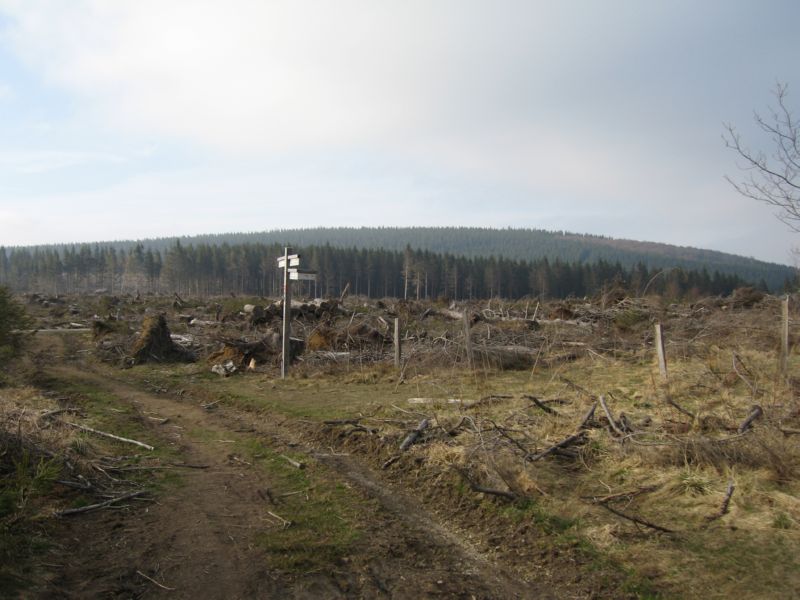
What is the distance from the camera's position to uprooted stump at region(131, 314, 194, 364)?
15.7 metres

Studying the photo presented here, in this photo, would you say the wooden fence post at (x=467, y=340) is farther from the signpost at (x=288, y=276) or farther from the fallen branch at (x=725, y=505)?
the fallen branch at (x=725, y=505)

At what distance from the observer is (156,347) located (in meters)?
16.1

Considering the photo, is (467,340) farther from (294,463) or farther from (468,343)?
(294,463)

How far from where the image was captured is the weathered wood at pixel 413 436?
670 cm

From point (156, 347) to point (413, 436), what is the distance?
12060mm

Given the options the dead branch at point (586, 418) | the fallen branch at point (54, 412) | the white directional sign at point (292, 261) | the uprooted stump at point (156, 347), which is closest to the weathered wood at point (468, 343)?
the white directional sign at point (292, 261)

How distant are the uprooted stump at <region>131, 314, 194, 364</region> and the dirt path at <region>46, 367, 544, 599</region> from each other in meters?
11.1

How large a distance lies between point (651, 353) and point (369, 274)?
86.7 m

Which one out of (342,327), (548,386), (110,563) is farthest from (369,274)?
(110,563)

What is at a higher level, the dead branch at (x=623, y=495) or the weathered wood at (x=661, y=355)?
the weathered wood at (x=661, y=355)

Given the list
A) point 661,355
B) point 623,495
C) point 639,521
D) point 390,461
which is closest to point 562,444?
point 623,495

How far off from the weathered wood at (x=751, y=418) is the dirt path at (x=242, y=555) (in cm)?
391

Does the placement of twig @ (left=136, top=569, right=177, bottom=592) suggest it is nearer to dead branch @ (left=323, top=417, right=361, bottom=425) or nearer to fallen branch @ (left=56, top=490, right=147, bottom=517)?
fallen branch @ (left=56, top=490, right=147, bottom=517)

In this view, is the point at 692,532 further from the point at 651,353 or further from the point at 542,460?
the point at 651,353
